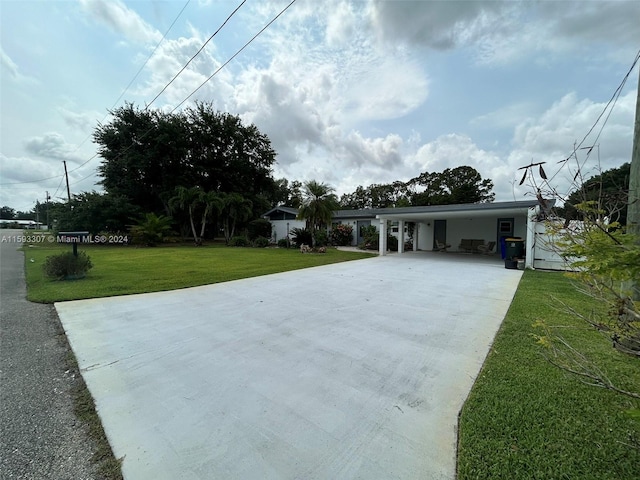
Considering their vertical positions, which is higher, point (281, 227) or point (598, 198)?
point (598, 198)

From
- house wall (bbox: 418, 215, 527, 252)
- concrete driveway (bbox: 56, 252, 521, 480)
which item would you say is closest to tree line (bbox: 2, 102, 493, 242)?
house wall (bbox: 418, 215, 527, 252)

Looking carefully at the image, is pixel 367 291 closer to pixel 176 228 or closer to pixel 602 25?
pixel 602 25

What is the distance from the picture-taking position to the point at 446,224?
17.4 m

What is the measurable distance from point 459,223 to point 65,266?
62.2 feet

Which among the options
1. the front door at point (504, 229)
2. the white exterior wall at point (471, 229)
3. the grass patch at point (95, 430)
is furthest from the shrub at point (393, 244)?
the grass patch at point (95, 430)

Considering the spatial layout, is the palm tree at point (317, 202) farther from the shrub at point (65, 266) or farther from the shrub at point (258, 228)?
the shrub at point (65, 266)

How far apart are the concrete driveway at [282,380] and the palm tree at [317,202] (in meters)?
10.7

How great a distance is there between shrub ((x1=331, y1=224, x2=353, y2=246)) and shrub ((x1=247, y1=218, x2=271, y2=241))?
6.70 metres

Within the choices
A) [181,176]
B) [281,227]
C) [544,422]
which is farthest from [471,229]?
[181,176]

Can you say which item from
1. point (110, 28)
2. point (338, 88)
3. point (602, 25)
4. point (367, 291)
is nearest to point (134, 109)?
point (110, 28)

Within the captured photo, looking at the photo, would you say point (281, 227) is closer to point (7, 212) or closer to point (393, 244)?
point (393, 244)

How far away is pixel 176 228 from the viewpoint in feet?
84.4

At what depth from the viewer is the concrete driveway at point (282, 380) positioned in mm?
1726

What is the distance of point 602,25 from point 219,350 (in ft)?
24.8
